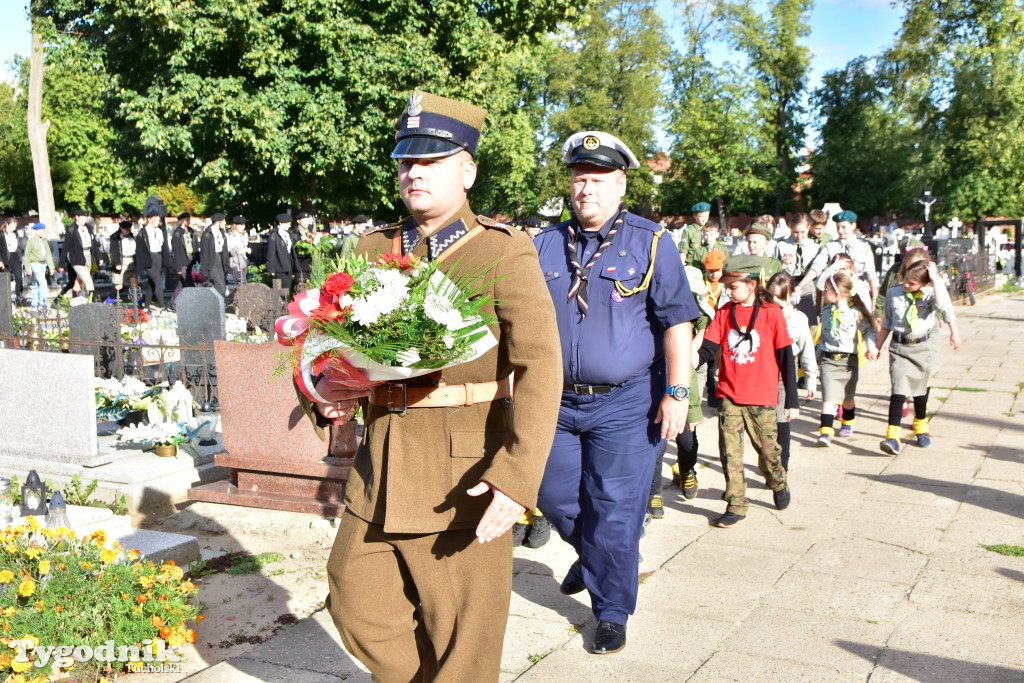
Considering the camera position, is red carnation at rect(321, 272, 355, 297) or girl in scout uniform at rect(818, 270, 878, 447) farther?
girl in scout uniform at rect(818, 270, 878, 447)

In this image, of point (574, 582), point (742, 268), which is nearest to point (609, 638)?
point (574, 582)

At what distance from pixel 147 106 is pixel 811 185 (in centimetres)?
4841

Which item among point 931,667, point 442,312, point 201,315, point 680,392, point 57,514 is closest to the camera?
point 442,312

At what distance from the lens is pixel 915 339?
852cm

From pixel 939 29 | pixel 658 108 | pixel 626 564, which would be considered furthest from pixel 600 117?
pixel 626 564

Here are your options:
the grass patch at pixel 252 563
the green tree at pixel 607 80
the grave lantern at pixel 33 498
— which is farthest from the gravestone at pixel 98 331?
the green tree at pixel 607 80

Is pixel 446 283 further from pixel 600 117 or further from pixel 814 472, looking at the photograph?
pixel 600 117

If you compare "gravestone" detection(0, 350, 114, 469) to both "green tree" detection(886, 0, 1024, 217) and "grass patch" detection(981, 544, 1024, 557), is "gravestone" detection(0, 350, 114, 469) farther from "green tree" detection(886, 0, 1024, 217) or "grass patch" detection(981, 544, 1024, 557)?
"green tree" detection(886, 0, 1024, 217)

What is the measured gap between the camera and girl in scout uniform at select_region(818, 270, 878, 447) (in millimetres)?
8797

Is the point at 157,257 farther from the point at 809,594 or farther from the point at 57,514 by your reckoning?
the point at 809,594

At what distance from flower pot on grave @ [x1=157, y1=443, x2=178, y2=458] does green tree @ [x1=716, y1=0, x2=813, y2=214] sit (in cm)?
5306

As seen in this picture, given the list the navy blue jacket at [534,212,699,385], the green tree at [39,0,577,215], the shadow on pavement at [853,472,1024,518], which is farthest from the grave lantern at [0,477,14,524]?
the green tree at [39,0,577,215]

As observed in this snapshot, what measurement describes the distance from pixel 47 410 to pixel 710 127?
51.2 meters

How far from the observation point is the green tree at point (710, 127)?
54.8m
